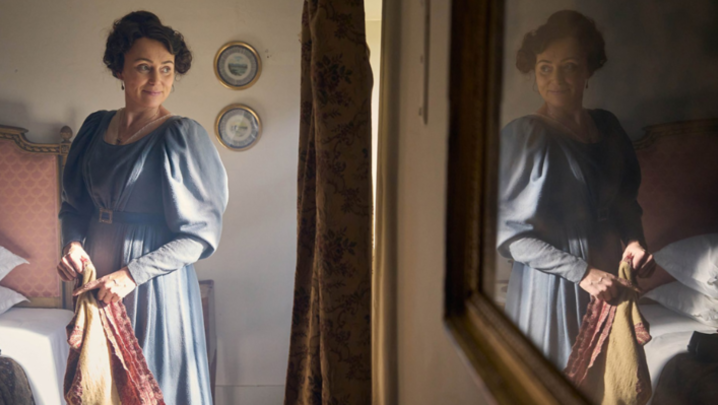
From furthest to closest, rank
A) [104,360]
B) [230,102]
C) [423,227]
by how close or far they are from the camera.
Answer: [230,102] < [104,360] < [423,227]

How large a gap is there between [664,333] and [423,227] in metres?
0.49

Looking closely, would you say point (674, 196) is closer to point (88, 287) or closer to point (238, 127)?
point (238, 127)

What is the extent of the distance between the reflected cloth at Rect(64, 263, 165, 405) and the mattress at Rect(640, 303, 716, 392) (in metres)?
2.13

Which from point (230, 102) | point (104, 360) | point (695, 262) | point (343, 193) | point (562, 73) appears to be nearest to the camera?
point (695, 262)

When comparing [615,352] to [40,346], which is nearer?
[615,352]

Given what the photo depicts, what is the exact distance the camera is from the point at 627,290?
0.71 feet

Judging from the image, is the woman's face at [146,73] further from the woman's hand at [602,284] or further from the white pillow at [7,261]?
the woman's hand at [602,284]

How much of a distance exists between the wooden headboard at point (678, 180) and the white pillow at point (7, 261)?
243cm

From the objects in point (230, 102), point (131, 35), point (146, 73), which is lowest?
point (230, 102)

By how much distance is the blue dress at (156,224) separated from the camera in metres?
1.97

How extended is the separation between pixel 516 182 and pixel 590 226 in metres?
0.11

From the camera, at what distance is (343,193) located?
88 centimetres

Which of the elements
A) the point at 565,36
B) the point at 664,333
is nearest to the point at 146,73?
the point at 565,36

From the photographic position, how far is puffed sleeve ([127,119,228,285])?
198cm
